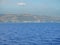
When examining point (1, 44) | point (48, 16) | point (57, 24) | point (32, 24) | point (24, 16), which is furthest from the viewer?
point (32, 24)

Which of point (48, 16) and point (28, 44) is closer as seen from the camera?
point (28, 44)

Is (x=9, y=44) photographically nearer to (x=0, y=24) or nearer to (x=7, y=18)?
(x=7, y=18)

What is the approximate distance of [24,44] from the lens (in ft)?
11.0

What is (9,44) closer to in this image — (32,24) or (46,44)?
(46,44)

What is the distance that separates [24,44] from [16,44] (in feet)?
0.58

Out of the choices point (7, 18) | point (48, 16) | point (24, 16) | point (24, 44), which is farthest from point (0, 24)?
point (24, 44)

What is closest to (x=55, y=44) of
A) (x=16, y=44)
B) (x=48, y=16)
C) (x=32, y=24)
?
(x=16, y=44)

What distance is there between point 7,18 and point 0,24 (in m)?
1.11

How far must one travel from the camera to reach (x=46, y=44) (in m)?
3.36

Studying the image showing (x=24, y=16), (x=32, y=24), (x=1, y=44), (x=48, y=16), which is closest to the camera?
(x=1, y=44)

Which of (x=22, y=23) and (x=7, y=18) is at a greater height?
(x=7, y=18)

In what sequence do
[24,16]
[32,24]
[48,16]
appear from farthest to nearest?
[32,24] → [24,16] → [48,16]

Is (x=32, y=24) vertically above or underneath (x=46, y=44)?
underneath

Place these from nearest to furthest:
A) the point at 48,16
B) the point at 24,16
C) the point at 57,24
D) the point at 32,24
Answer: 1. the point at 48,16
2. the point at 24,16
3. the point at 57,24
4. the point at 32,24
